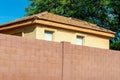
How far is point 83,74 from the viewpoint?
59.8ft

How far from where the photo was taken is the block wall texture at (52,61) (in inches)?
583

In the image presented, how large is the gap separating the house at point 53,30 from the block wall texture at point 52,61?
19.8ft

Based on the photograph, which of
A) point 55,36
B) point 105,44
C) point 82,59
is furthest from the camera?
point 105,44

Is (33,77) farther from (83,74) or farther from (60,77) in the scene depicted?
(83,74)

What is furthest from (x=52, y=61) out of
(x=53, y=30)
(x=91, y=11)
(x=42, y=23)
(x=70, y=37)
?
(x=91, y=11)

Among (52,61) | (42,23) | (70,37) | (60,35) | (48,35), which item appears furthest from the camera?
(70,37)

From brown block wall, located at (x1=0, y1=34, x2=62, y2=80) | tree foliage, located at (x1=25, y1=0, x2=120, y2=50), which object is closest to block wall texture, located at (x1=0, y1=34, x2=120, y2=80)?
brown block wall, located at (x1=0, y1=34, x2=62, y2=80)

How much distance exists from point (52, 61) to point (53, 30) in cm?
936

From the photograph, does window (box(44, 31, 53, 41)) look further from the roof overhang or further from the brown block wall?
the brown block wall

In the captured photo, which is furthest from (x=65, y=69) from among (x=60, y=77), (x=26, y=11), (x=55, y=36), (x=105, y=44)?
(x=26, y=11)

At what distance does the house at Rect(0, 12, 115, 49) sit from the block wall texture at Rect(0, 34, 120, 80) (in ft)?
19.8

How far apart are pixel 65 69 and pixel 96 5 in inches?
880

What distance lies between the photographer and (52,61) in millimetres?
16547

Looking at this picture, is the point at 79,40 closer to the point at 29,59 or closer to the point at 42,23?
the point at 42,23
